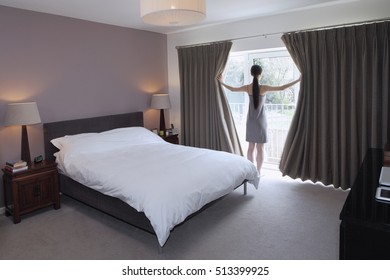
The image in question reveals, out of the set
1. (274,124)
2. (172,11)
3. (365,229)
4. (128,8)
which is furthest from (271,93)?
(365,229)

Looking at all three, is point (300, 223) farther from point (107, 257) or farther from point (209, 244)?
point (107, 257)

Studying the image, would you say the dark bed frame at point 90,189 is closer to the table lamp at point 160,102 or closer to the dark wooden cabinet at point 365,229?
the table lamp at point 160,102

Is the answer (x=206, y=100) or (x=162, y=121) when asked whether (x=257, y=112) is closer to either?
(x=206, y=100)

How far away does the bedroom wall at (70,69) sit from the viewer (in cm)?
346

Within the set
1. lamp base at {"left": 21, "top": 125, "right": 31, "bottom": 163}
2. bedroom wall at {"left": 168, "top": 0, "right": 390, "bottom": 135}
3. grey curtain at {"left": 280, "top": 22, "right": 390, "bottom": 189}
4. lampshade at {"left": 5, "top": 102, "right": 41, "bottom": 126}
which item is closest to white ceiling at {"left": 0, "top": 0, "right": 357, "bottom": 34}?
bedroom wall at {"left": 168, "top": 0, "right": 390, "bottom": 135}

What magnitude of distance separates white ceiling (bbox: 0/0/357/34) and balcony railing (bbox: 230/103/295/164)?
4.82ft

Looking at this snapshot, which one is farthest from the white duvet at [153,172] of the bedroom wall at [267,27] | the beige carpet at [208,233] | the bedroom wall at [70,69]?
the bedroom wall at [267,27]

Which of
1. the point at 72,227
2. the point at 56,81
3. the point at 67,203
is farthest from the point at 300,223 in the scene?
the point at 56,81

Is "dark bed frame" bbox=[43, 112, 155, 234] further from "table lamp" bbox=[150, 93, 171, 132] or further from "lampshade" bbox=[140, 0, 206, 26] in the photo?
"lampshade" bbox=[140, 0, 206, 26]

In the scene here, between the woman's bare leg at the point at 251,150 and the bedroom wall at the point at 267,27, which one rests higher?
the bedroom wall at the point at 267,27

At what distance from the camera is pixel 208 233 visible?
286cm

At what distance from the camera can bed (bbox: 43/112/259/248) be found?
2529 millimetres

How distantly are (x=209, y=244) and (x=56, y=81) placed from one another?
9.52ft

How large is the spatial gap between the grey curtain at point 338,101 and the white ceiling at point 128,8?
0.40 m
